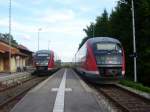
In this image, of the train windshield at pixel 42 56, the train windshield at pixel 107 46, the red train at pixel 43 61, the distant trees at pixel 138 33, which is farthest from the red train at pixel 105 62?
the train windshield at pixel 42 56

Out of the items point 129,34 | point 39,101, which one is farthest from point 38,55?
point 39,101

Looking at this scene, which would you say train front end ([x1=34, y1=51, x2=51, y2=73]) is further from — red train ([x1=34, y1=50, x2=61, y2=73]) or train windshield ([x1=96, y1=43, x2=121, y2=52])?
train windshield ([x1=96, y1=43, x2=121, y2=52])

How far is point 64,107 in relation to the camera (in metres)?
15.4

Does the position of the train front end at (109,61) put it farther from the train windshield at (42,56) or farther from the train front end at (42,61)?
the train windshield at (42,56)

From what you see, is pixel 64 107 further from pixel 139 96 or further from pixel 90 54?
pixel 90 54

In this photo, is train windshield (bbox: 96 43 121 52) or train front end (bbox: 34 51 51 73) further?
train front end (bbox: 34 51 51 73)

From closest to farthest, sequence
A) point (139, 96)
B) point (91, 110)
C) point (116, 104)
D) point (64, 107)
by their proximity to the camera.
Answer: point (91, 110) < point (64, 107) < point (116, 104) < point (139, 96)

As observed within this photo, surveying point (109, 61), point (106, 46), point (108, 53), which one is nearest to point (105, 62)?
point (109, 61)

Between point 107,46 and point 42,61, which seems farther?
point 42,61

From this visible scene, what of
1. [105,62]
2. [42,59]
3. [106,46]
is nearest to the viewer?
[105,62]

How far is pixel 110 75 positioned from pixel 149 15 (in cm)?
1869

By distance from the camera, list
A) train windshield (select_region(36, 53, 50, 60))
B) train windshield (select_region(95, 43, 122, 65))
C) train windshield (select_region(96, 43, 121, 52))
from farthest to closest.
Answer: train windshield (select_region(36, 53, 50, 60)), train windshield (select_region(96, 43, 121, 52)), train windshield (select_region(95, 43, 122, 65))

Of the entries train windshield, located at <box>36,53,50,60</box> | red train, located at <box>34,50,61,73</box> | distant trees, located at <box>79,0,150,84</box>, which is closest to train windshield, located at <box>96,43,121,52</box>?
distant trees, located at <box>79,0,150,84</box>

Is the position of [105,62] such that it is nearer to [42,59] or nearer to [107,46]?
[107,46]
